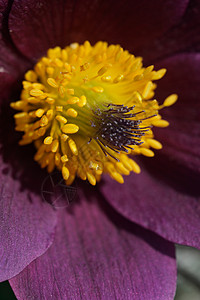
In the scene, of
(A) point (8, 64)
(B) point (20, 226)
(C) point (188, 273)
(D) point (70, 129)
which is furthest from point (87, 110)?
(C) point (188, 273)

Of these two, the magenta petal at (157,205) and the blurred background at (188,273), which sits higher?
the magenta petal at (157,205)

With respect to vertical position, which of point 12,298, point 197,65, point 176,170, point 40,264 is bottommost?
point 12,298

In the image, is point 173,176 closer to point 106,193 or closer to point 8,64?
point 106,193

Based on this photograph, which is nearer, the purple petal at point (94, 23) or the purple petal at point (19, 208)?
the purple petal at point (19, 208)

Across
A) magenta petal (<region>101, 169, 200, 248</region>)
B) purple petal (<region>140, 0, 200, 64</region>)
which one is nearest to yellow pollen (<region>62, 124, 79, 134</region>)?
magenta petal (<region>101, 169, 200, 248</region>)

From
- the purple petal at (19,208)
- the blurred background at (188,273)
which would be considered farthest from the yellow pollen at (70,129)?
the blurred background at (188,273)

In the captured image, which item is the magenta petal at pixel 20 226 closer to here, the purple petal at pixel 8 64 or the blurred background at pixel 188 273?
the purple petal at pixel 8 64

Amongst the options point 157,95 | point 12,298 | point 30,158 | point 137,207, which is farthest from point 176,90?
point 12,298

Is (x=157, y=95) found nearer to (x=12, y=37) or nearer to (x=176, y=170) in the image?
(x=176, y=170)
